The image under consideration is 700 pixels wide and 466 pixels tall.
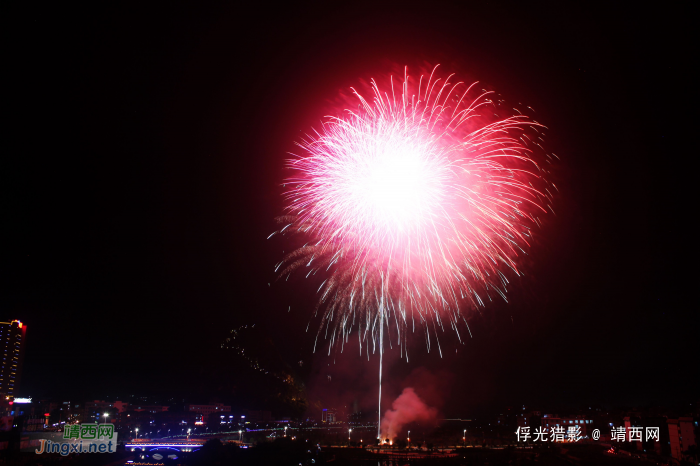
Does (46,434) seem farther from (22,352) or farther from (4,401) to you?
(22,352)

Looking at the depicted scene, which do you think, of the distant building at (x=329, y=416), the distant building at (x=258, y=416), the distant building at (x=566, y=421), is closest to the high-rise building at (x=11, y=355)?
the distant building at (x=258, y=416)

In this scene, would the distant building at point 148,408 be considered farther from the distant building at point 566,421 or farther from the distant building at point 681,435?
the distant building at point 681,435

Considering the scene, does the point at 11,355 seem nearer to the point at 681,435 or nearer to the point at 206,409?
the point at 206,409

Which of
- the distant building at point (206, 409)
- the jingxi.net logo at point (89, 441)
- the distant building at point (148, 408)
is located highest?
the jingxi.net logo at point (89, 441)

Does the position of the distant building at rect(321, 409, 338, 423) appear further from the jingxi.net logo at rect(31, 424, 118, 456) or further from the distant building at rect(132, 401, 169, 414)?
the jingxi.net logo at rect(31, 424, 118, 456)

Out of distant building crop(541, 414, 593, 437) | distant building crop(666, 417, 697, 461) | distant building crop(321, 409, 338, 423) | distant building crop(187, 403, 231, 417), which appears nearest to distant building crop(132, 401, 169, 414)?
distant building crop(187, 403, 231, 417)

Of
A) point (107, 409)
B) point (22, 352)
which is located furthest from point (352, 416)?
point (22, 352)
